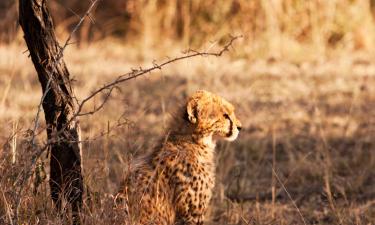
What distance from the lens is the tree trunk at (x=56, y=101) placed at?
11.9 feet

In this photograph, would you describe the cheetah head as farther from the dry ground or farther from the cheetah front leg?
the cheetah front leg

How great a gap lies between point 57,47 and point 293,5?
5.59 m

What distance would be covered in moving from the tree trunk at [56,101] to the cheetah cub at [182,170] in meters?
0.23

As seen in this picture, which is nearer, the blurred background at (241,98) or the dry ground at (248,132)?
the dry ground at (248,132)

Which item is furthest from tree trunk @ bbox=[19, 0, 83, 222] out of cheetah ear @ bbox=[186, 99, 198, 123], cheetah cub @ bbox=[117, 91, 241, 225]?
cheetah ear @ bbox=[186, 99, 198, 123]

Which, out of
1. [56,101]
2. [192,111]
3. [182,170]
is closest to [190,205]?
[182,170]

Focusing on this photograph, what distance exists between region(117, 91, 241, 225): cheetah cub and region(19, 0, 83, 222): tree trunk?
232 mm

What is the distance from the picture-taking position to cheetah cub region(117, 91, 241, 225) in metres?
3.67

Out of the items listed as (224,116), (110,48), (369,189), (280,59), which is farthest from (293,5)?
(224,116)

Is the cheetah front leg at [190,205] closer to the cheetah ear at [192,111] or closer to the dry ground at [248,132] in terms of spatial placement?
the dry ground at [248,132]

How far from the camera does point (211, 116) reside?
4.12m

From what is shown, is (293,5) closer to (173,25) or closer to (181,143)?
(173,25)

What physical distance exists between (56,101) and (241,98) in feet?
11.9

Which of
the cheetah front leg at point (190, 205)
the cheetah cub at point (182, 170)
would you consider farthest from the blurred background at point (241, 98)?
the cheetah front leg at point (190, 205)
